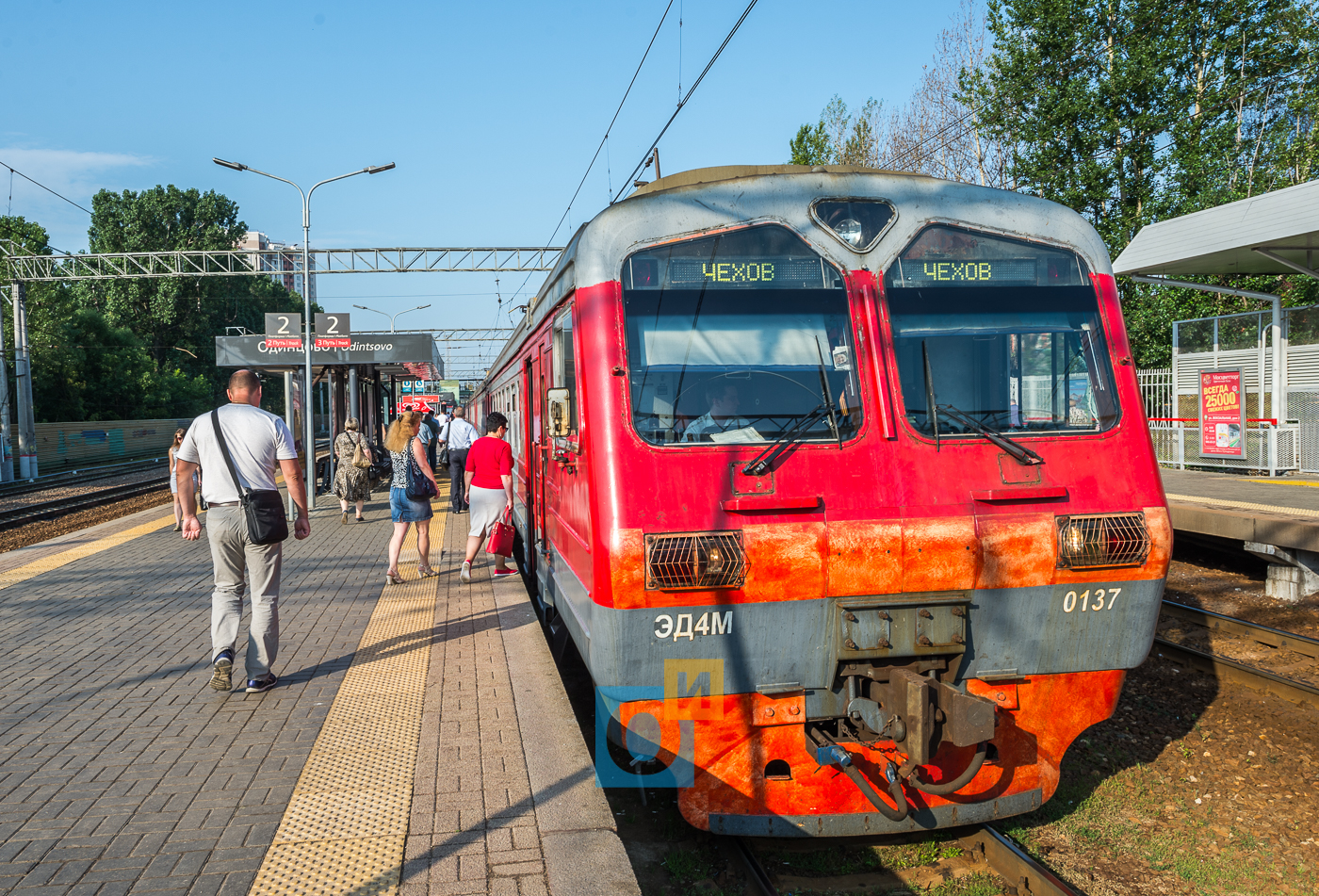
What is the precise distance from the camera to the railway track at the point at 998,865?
3.77 metres

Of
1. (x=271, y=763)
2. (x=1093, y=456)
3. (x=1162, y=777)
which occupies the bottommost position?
(x=1162, y=777)

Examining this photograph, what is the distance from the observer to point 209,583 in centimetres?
961

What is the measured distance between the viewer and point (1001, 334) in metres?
4.39

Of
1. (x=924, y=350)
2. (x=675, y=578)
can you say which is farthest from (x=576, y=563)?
(x=924, y=350)

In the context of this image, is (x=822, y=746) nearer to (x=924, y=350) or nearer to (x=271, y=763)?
(x=924, y=350)

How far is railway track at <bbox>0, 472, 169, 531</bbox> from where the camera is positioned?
59.9ft

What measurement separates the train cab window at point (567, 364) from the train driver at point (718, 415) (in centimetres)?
69

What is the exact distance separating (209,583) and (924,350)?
7961 mm

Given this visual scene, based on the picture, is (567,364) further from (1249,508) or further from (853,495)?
(1249,508)

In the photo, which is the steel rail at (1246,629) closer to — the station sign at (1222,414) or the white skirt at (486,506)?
the white skirt at (486,506)

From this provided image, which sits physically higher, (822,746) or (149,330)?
(149,330)

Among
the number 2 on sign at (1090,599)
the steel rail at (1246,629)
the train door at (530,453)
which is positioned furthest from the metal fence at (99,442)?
the number 2 on sign at (1090,599)


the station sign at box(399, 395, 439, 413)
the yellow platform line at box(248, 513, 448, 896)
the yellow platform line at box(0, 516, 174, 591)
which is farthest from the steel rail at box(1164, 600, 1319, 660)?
the station sign at box(399, 395, 439, 413)

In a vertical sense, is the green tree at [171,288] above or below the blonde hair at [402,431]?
above
